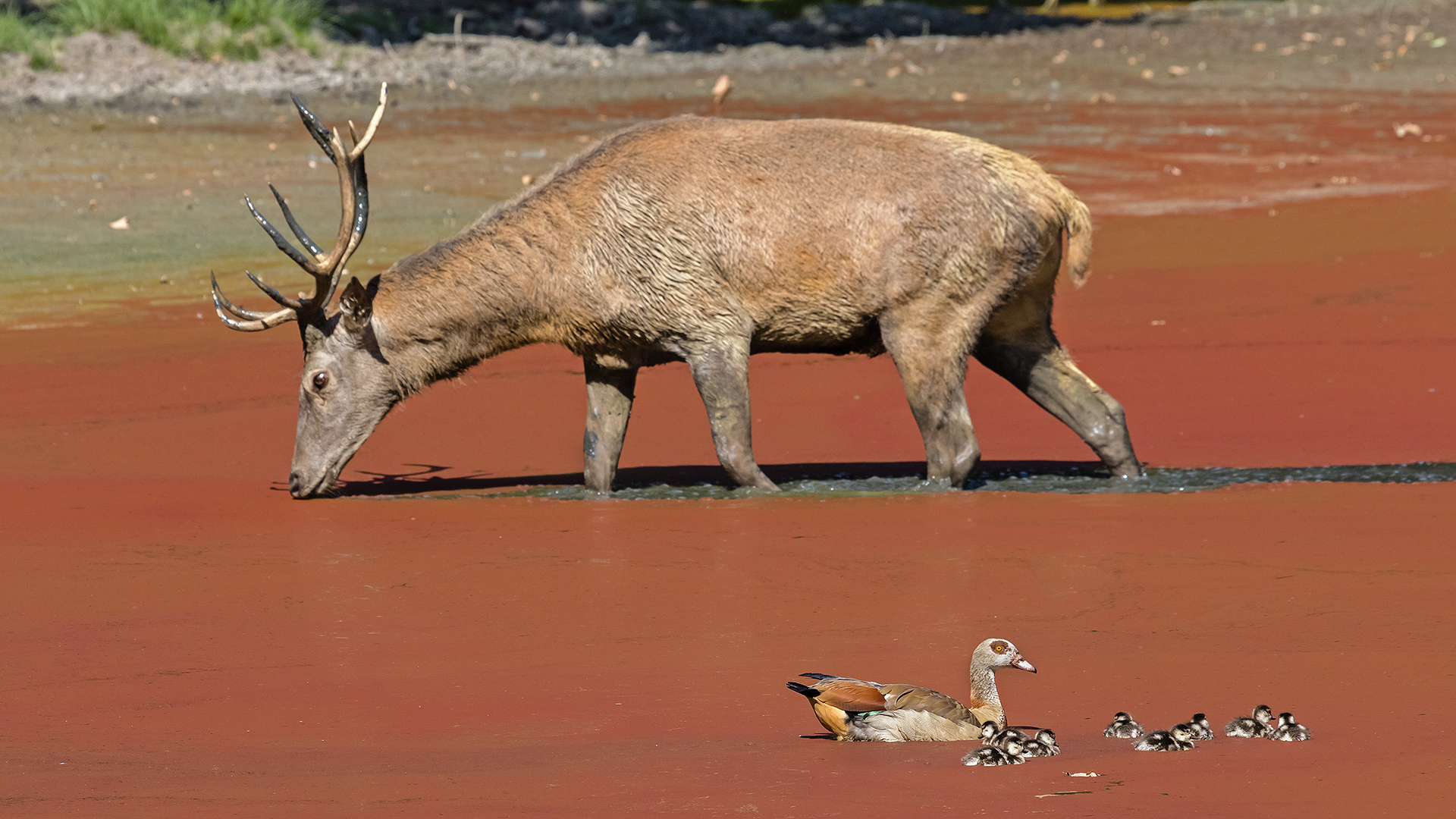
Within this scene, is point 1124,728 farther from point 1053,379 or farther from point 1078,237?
point 1053,379

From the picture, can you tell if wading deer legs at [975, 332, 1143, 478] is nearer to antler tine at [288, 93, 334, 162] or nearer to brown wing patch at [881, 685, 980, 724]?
antler tine at [288, 93, 334, 162]

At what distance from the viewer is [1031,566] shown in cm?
841

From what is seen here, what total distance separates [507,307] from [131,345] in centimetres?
583

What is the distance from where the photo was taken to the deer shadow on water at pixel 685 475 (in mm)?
10734

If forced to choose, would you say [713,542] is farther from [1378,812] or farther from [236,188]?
[236,188]

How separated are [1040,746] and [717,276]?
448 cm

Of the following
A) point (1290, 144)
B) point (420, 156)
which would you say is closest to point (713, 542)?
point (420, 156)

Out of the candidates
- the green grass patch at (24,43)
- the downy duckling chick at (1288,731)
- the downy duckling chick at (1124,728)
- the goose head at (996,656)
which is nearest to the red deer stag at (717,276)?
the goose head at (996,656)

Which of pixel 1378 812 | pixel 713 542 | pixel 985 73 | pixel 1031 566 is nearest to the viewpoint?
pixel 1378 812

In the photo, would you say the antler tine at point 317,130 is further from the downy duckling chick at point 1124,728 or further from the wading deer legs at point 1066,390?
the downy duckling chick at point 1124,728

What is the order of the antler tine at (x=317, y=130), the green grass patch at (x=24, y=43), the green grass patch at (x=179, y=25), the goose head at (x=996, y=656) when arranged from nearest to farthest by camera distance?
the goose head at (x=996, y=656), the antler tine at (x=317, y=130), the green grass patch at (x=24, y=43), the green grass patch at (x=179, y=25)

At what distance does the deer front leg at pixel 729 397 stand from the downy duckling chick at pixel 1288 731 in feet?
14.2

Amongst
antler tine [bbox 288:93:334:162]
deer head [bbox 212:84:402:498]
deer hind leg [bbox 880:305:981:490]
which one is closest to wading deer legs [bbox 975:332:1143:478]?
deer hind leg [bbox 880:305:981:490]

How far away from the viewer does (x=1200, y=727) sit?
5.84 metres
